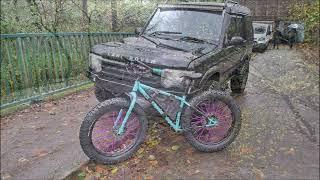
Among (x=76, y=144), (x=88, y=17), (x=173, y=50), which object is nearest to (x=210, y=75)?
(x=173, y=50)

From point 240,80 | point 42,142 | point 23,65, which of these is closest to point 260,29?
point 240,80

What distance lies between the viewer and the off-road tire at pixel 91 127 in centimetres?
430

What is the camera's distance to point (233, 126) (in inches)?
201

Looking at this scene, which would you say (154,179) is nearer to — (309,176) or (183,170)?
(183,170)

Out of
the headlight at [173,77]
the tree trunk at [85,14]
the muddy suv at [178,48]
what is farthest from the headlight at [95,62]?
the tree trunk at [85,14]

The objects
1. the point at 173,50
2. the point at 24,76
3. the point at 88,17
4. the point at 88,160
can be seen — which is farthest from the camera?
the point at 88,17

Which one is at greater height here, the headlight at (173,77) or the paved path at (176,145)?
the headlight at (173,77)

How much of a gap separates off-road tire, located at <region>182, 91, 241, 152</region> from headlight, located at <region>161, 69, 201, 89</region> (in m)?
0.33

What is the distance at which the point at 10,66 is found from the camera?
233 inches

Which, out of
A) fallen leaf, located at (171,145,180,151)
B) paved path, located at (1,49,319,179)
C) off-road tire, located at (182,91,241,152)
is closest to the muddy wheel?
paved path, located at (1,49,319,179)

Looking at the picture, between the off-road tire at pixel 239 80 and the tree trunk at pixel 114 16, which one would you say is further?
the tree trunk at pixel 114 16

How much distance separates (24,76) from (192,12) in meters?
3.43

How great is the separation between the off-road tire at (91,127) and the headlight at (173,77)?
1.89ft

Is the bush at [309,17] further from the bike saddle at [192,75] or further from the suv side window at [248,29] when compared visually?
the bike saddle at [192,75]
